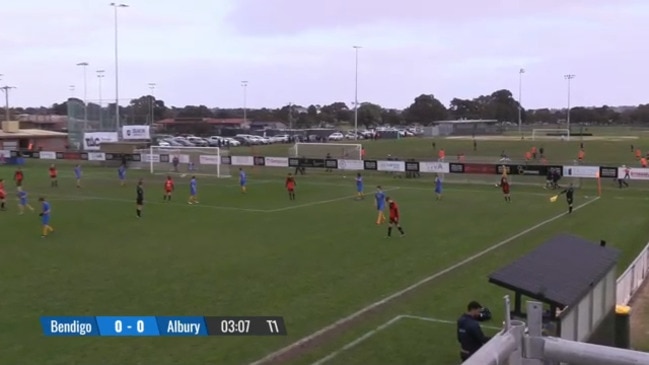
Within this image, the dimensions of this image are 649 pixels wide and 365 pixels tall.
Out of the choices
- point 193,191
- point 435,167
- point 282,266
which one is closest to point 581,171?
point 435,167

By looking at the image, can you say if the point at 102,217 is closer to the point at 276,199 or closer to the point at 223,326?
the point at 276,199

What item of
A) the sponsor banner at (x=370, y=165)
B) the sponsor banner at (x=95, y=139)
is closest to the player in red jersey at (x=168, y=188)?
the sponsor banner at (x=370, y=165)

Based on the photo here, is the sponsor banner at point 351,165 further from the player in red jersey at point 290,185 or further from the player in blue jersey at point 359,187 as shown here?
the player in red jersey at point 290,185

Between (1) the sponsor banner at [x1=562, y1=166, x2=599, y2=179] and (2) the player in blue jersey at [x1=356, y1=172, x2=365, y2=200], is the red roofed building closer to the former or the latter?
(1) the sponsor banner at [x1=562, y1=166, x2=599, y2=179]

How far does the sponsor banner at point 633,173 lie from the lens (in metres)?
43.4

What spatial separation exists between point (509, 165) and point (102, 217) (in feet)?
89.6

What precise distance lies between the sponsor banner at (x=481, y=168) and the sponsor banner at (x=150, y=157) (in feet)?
88.6

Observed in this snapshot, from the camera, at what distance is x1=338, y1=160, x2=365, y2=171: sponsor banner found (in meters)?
53.7

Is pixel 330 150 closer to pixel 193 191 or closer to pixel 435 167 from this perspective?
pixel 435 167

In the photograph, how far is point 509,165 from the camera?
154 feet

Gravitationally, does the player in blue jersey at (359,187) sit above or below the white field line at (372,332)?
above

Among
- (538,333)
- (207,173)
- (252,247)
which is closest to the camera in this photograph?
(538,333)

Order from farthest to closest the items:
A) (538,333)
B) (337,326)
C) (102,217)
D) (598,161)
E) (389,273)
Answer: (598,161) < (102,217) < (389,273) < (337,326) < (538,333)

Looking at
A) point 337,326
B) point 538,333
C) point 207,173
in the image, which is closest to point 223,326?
point 337,326
